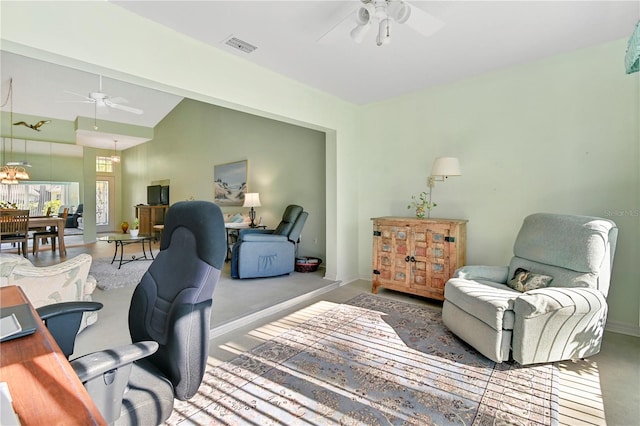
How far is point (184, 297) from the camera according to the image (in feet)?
4.38

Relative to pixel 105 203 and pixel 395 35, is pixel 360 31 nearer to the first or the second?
pixel 395 35

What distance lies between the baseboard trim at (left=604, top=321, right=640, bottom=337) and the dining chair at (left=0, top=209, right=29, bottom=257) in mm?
8797

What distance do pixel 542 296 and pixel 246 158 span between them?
223 inches

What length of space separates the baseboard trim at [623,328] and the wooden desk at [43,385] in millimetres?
3960

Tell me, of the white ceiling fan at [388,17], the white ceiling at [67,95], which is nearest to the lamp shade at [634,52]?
the white ceiling fan at [388,17]

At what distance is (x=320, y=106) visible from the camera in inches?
161

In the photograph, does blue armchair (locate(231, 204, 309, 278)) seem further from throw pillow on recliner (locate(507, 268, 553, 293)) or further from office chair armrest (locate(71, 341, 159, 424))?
office chair armrest (locate(71, 341, 159, 424))

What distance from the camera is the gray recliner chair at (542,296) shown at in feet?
7.22

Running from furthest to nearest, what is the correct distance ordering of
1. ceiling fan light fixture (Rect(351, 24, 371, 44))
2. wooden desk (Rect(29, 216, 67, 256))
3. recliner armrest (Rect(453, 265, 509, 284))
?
1. wooden desk (Rect(29, 216, 67, 256))
2. recliner armrest (Rect(453, 265, 509, 284))
3. ceiling fan light fixture (Rect(351, 24, 371, 44))

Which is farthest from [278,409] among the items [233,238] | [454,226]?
[233,238]

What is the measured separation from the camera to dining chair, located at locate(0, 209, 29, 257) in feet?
18.6

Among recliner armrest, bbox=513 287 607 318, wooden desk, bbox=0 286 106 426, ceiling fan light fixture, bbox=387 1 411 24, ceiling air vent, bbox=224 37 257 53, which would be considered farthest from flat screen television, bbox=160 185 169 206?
recliner armrest, bbox=513 287 607 318

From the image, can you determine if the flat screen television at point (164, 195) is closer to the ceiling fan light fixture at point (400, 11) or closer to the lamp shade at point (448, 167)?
the lamp shade at point (448, 167)

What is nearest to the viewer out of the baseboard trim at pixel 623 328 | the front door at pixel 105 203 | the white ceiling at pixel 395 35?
the white ceiling at pixel 395 35
